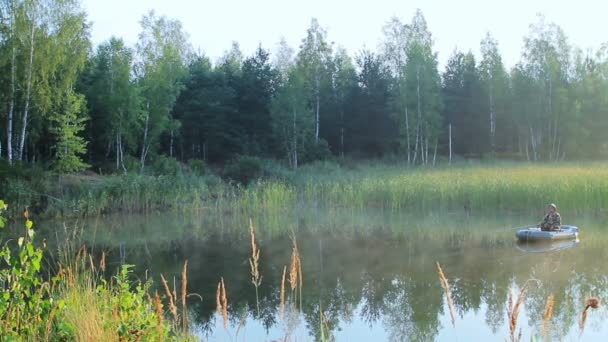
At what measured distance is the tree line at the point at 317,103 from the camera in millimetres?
25391

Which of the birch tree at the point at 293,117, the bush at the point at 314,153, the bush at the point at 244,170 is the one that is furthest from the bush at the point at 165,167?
the bush at the point at 314,153

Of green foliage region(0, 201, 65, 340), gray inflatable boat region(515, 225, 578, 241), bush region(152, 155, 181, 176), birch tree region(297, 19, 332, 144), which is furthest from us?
birch tree region(297, 19, 332, 144)

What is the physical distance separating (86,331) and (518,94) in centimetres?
3326

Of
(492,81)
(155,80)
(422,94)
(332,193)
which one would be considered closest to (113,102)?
(155,80)

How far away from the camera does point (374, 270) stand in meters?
10.7

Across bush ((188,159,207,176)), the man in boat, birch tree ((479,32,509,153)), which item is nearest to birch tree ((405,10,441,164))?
birch tree ((479,32,509,153))

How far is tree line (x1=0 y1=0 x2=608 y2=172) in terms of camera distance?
83.3ft

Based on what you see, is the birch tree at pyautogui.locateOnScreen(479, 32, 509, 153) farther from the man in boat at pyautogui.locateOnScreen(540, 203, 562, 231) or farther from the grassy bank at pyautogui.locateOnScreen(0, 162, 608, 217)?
the man in boat at pyautogui.locateOnScreen(540, 203, 562, 231)

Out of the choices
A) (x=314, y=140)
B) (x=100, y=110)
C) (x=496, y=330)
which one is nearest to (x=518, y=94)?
(x=314, y=140)

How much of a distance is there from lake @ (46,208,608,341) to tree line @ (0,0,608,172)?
911 cm

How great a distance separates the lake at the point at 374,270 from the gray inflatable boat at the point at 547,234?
0.23 m

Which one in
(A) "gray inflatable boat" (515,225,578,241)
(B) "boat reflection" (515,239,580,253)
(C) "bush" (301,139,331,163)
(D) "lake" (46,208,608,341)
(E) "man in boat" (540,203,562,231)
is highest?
(C) "bush" (301,139,331,163)

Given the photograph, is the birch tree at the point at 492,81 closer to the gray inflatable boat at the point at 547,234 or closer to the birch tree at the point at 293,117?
the birch tree at the point at 293,117

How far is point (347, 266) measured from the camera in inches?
438
